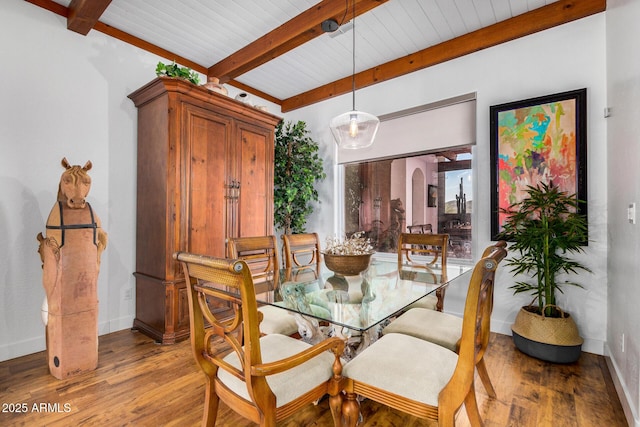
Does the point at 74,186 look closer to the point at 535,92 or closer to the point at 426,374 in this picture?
the point at 426,374

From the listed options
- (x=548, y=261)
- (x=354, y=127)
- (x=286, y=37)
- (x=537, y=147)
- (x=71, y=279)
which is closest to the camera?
(x=71, y=279)

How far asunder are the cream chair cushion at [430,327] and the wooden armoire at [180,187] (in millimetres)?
1904

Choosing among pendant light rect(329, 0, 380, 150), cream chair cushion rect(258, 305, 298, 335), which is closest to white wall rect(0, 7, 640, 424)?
pendant light rect(329, 0, 380, 150)

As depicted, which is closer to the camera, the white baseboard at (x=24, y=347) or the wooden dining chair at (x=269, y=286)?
the wooden dining chair at (x=269, y=286)

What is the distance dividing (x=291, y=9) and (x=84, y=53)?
1885mm

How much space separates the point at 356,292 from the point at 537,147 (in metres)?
2.17

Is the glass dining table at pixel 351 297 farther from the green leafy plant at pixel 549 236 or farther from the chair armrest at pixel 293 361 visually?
the green leafy plant at pixel 549 236

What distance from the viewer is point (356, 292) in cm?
186

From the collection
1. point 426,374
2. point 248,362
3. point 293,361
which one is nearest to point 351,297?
point 426,374

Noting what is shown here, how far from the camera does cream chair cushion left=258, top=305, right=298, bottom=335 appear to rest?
6.26 feet

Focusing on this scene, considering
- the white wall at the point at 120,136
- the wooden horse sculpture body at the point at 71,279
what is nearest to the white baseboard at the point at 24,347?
the white wall at the point at 120,136

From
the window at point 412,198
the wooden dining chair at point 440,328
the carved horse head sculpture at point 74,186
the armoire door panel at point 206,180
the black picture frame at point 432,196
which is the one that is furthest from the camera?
the black picture frame at point 432,196

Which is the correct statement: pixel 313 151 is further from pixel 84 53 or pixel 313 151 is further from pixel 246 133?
pixel 84 53

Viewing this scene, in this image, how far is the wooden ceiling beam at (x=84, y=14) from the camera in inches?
91.9
